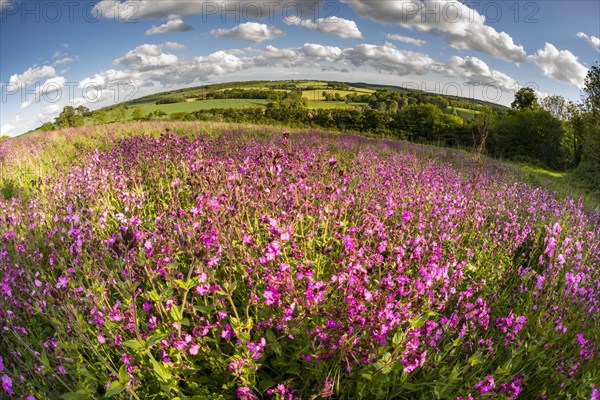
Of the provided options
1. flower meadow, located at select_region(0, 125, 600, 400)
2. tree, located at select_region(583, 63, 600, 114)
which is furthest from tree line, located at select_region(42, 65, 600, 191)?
flower meadow, located at select_region(0, 125, 600, 400)

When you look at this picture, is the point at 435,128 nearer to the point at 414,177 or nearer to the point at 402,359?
the point at 414,177

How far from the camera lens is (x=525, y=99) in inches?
2137

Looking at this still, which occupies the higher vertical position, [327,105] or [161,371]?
[327,105]

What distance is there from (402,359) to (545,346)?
1277 mm

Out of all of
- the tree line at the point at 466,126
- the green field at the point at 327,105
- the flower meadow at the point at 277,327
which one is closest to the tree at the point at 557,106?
the tree line at the point at 466,126

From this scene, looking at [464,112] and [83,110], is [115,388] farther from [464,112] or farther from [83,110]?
[464,112]

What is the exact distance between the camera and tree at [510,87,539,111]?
53000 millimetres

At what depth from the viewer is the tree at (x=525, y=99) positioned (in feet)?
174

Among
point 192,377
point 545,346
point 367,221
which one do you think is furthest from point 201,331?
point 545,346

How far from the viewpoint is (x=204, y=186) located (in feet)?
10.6

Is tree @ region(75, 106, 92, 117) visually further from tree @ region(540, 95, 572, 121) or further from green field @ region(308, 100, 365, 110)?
tree @ region(540, 95, 572, 121)

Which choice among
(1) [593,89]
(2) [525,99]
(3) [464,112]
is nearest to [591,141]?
(1) [593,89]

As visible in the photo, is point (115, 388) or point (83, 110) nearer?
point (115, 388)

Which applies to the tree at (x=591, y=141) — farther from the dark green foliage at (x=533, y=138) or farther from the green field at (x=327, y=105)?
the green field at (x=327, y=105)
